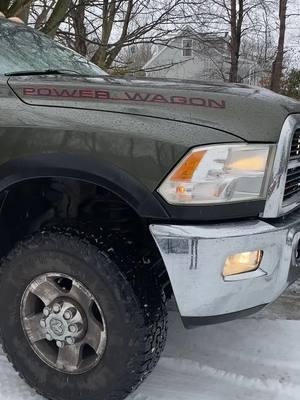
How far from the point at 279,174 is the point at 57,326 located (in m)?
1.30

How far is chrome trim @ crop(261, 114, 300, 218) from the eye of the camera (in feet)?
7.52

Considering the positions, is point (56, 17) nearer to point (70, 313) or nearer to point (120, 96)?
point (120, 96)

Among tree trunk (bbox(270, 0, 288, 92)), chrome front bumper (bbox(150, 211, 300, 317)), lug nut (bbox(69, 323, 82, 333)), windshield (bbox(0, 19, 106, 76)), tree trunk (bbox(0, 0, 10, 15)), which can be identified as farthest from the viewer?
tree trunk (bbox(270, 0, 288, 92))

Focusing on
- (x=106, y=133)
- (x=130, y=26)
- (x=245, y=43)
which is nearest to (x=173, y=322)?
(x=106, y=133)

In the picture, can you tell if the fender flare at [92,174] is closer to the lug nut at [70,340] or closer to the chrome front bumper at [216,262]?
the chrome front bumper at [216,262]

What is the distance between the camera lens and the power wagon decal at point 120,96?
2.38 metres

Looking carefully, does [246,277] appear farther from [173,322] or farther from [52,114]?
[173,322]

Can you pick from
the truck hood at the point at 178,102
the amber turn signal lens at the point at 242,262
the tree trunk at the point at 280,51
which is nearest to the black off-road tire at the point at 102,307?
the amber turn signal lens at the point at 242,262

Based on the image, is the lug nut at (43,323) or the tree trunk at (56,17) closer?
the lug nut at (43,323)

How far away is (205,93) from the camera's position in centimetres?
249

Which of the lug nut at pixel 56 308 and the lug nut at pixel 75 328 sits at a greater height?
the lug nut at pixel 56 308

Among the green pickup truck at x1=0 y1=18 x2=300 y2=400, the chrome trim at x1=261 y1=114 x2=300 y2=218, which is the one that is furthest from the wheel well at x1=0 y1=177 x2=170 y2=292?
the chrome trim at x1=261 y1=114 x2=300 y2=218

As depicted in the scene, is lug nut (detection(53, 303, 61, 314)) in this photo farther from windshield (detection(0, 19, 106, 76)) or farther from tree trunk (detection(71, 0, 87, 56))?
tree trunk (detection(71, 0, 87, 56))

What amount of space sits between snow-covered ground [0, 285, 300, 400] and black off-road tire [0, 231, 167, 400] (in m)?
0.25
